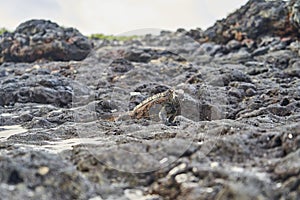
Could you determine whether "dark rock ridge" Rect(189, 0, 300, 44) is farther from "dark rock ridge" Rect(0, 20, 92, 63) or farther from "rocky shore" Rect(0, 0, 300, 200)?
"dark rock ridge" Rect(0, 20, 92, 63)

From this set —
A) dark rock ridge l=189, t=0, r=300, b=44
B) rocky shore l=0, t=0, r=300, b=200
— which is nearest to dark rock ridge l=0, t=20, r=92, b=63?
rocky shore l=0, t=0, r=300, b=200

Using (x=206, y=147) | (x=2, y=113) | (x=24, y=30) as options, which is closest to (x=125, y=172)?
(x=206, y=147)

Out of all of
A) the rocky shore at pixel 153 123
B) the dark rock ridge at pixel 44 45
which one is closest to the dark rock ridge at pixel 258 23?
the rocky shore at pixel 153 123

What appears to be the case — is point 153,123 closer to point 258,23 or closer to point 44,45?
point 44,45

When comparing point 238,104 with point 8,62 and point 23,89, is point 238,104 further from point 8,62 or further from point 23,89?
point 8,62

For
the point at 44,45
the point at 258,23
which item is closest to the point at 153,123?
the point at 44,45
